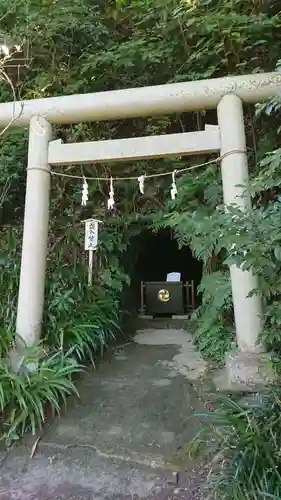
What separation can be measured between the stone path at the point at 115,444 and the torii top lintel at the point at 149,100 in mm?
2939

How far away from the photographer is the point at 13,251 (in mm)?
5805

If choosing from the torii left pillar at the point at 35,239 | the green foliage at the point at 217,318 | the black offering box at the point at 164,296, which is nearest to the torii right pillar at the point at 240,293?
the green foliage at the point at 217,318

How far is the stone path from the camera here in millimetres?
2850

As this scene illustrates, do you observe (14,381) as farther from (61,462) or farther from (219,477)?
(219,477)

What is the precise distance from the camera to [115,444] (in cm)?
329

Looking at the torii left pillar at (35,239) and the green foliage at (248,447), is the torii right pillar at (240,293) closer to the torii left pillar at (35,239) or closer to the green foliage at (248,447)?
the green foliage at (248,447)

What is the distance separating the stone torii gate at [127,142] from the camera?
13.5ft

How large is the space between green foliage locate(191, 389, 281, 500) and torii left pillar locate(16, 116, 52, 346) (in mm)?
2145

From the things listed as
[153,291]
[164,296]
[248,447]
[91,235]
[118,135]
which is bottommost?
[248,447]

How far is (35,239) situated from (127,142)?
147 centimetres

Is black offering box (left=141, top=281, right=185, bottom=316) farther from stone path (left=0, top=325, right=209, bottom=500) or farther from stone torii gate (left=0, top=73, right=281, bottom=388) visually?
stone torii gate (left=0, top=73, right=281, bottom=388)

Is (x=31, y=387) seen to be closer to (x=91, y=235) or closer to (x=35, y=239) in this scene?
(x=35, y=239)

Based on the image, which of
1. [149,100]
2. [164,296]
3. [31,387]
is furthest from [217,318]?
[164,296]

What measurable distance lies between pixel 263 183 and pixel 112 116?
92.7 inches
